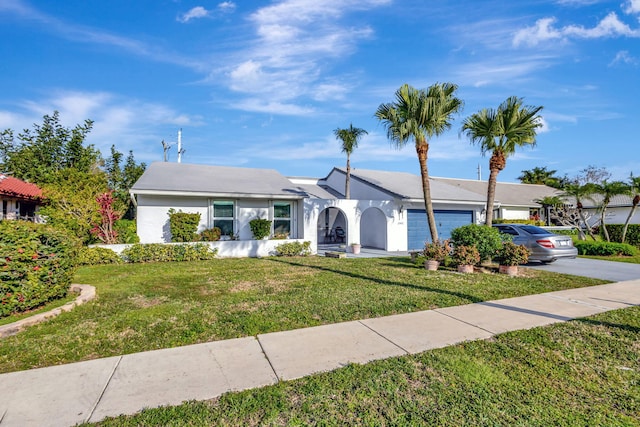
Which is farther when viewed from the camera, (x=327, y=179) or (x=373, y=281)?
(x=327, y=179)

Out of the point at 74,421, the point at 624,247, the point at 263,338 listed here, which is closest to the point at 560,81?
the point at 624,247

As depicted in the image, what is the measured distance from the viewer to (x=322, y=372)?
12.1 feet

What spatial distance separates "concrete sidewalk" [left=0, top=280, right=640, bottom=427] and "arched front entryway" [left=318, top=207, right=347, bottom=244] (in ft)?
55.6

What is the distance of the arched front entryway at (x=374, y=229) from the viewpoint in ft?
57.0

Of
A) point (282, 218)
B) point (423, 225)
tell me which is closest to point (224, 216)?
point (282, 218)

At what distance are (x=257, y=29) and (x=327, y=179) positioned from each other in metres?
12.8

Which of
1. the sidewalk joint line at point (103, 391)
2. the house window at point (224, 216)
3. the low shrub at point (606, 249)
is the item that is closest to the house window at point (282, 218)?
the house window at point (224, 216)

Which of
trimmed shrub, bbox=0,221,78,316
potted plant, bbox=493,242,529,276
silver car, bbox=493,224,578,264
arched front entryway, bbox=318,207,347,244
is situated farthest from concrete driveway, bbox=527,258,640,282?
trimmed shrub, bbox=0,221,78,316

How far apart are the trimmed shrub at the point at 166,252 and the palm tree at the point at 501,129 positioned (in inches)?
464

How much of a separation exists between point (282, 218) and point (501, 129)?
410 inches

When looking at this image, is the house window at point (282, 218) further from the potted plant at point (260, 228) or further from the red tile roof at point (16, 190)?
the red tile roof at point (16, 190)

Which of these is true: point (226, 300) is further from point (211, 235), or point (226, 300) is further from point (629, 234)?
point (629, 234)

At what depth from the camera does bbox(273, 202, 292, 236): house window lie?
1603 centimetres

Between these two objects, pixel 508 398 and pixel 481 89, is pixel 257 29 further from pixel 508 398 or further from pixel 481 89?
pixel 508 398
